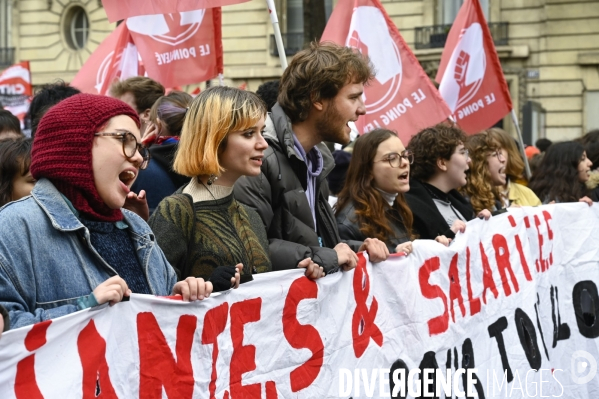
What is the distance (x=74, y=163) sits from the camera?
2707 millimetres

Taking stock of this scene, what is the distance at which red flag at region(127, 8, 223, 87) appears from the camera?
7.34 m

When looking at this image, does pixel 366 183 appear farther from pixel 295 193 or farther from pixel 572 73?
pixel 572 73

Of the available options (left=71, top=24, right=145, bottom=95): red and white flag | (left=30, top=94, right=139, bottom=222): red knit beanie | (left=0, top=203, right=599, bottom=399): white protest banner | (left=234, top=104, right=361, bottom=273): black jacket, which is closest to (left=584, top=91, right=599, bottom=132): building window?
(left=71, top=24, right=145, bottom=95): red and white flag

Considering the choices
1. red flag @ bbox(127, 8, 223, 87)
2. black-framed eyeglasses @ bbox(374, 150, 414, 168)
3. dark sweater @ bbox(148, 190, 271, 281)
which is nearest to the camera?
dark sweater @ bbox(148, 190, 271, 281)

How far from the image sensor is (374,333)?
4133 mm

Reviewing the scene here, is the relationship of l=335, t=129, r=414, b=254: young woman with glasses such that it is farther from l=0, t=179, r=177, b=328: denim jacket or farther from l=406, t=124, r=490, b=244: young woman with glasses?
l=0, t=179, r=177, b=328: denim jacket

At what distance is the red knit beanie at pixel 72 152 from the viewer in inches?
107

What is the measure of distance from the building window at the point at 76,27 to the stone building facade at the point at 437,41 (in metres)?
0.03

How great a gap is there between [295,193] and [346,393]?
858 mm

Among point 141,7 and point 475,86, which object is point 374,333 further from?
point 475,86

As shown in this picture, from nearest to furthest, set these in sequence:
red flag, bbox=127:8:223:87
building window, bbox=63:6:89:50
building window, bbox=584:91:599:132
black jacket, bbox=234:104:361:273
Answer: black jacket, bbox=234:104:361:273
red flag, bbox=127:8:223:87
building window, bbox=584:91:599:132
building window, bbox=63:6:89:50

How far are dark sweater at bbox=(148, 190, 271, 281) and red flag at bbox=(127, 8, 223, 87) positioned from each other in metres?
3.99

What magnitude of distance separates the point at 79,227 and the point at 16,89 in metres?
9.64

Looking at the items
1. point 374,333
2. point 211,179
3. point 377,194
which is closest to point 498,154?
point 377,194
